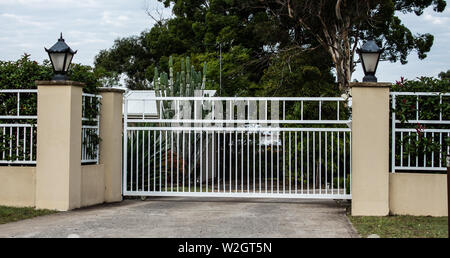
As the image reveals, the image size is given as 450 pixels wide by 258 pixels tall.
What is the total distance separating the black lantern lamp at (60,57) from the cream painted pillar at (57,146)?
0.63 ft

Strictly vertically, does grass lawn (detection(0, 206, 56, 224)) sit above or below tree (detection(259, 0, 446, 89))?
below

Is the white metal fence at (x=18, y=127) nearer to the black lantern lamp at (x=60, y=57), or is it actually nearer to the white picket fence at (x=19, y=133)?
the white picket fence at (x=19, y=133)

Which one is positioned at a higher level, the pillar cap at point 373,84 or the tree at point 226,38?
the tree at point 226,38

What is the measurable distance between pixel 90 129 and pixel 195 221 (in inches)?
125

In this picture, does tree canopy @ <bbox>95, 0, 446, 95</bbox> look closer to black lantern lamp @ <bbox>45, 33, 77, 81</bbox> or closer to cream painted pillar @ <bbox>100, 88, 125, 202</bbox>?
cream painted pillar @ <bbox>100, 88, 125, 202</bbox>

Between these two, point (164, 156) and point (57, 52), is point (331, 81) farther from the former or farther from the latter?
point (57, 52)

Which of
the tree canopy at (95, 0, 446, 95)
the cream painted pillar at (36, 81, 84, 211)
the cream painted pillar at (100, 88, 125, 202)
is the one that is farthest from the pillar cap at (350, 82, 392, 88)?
the tree canopy at (95, 0, 446, 95)

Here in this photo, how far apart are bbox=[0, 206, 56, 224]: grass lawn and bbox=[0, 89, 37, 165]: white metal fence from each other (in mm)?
907

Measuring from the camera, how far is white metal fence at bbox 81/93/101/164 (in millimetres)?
9688

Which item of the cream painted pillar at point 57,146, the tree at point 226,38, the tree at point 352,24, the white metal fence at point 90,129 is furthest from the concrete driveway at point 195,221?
the tree at point 226,38

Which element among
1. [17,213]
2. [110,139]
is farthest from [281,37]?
[17,213]

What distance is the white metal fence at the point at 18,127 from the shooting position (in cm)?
938
